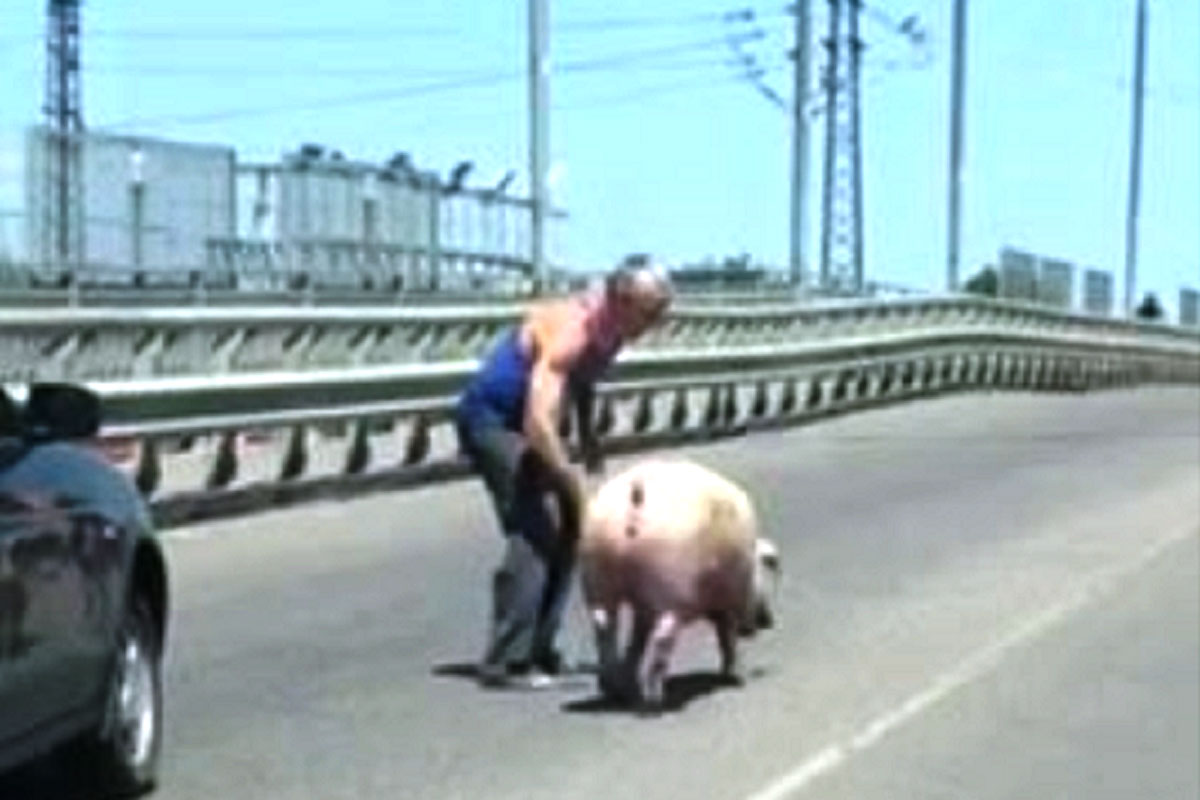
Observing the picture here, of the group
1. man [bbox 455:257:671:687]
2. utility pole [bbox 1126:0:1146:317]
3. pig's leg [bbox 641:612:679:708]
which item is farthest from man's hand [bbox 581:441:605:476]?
utility pole [bbox 1126:0:1146:317]

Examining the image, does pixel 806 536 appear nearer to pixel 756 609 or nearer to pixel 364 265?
pixel 756 609

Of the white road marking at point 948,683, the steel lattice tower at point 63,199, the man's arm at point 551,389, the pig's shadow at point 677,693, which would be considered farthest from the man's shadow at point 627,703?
the steel lattice tower at point 63,199

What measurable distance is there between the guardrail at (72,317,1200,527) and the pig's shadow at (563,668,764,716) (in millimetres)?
1089

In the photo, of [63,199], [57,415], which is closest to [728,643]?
[57,415]

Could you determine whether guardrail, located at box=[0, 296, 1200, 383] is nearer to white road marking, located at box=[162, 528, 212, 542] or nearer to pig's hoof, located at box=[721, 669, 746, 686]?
white road marking, located at box=[162, 528, 212, 542]

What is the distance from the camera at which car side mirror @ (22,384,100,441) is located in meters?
9.29

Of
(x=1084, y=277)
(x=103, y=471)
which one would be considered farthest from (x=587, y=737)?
(x=1084, y=277)

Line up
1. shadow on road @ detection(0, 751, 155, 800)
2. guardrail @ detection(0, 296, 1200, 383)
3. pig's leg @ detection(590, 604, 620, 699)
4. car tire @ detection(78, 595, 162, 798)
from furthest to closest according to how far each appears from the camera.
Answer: guardrail @ detection(0, 296, 1200, 383) → pig's leg @ detection(590, 604, 620, 699) → shadow on road @ detection(0, 751, 155, 800) → car tire @ detection(78, 595, 162, 798)

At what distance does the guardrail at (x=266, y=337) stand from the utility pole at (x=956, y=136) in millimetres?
17900

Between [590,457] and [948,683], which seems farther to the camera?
[948,683]

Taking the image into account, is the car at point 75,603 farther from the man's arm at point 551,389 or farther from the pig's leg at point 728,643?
the pig's leg at point 728,643

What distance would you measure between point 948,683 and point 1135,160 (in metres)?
62.3

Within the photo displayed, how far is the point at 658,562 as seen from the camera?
1185cm

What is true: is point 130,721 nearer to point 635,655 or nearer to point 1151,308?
point 635,655
